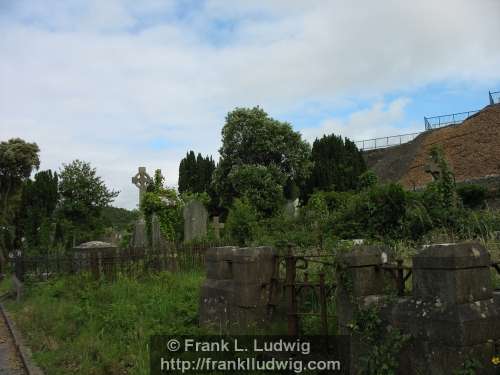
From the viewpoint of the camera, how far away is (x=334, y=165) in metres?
31.2

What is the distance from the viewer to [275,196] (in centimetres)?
2828

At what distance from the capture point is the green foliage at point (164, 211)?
733 inches

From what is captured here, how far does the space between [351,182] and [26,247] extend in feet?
65.4

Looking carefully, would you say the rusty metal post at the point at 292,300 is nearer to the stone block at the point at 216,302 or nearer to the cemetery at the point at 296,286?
the cemetery at the point at 296,286

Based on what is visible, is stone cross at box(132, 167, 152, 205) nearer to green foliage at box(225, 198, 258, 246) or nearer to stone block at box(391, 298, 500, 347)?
green foliage at box(225, 198, 258, 246)

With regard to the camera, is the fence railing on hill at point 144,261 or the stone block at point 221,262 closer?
the stone block at point 221,262

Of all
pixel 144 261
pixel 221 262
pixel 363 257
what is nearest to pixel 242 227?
pixel 144 261

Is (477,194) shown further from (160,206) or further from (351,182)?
(160,206)

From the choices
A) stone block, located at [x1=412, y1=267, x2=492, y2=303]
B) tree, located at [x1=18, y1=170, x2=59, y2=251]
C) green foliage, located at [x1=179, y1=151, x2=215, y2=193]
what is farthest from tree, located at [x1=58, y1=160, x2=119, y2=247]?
stone block, located at [x1=412, y1=267, x2=492, y2=303]

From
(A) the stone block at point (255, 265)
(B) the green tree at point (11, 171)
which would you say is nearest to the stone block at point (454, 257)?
(A) the stone block at point (255, 265)

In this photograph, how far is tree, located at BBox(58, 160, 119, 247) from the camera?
1258 inches

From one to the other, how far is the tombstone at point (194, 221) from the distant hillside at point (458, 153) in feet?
52.2

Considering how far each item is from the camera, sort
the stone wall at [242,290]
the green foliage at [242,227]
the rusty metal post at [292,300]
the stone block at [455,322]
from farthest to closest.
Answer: the green foliage at [242,227], the stone wall at [242,290], the rusty metal post at [292,300], the stone block at [455,322]

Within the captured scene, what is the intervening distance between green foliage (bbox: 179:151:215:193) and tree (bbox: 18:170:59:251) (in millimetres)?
8516
